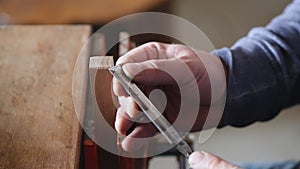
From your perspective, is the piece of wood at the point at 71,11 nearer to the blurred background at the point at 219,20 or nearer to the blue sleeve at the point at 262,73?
the blurred background at the point at 219,20

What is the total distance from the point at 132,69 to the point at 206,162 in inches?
5.5

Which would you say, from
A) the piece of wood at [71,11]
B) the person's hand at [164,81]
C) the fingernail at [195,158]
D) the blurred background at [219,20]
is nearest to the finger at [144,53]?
the person's hand at [164,81]

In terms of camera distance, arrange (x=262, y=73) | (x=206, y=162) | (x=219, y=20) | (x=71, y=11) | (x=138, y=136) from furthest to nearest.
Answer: (x=219, y=20) < (x=71, y=11) < (x=262, y=73) < (x=138, y=136) < (x=206, y=162)

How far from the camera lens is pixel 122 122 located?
633 millimetres

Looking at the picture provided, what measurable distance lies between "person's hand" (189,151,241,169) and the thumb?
12 cm

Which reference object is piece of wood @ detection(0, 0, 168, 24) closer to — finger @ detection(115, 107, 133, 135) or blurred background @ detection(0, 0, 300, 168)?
blurred background @ detection(0, 0, 300, 168)

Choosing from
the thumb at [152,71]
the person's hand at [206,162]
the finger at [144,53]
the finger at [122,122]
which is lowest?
the person's hand at [206,162]

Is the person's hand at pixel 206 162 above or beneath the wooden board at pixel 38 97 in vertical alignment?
beneath

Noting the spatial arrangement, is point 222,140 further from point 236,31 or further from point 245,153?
point 236,31

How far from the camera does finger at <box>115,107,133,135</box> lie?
0.62 meters

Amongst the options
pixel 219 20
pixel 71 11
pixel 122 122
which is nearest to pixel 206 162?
pixel 122 122

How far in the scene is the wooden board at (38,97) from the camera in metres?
0.58

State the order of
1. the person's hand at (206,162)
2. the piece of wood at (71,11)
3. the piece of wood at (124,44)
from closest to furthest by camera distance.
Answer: the person's hand at (206,162)
the piece of wood at (124,44)
the piece of wood at (71,11)

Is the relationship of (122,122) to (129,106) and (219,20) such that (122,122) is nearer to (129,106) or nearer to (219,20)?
(129,106)
